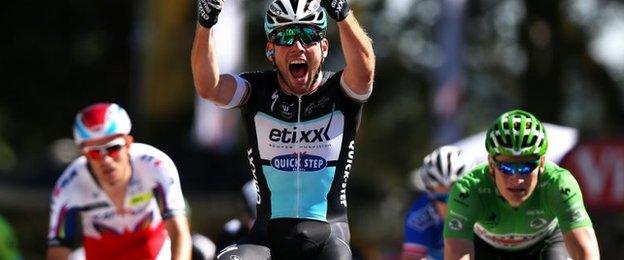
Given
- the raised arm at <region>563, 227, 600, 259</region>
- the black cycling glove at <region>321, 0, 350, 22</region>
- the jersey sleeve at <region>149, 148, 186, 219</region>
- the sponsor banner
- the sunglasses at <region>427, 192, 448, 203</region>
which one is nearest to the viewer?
the black cycling glove at <region>321, 0, 350, 22</region>

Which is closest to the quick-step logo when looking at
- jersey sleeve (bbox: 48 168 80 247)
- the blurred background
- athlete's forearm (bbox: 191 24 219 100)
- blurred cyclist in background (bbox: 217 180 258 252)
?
athlete's forearm (bbox: 191 24 219 100)

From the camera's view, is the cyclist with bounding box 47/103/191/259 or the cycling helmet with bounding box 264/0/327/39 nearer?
the cycling helmet with bounding box 264/0/327/39

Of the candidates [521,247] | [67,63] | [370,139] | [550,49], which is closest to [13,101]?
[67,63]

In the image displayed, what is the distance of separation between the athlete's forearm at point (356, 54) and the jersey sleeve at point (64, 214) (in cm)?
232

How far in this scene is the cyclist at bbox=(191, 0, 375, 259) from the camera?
772cm

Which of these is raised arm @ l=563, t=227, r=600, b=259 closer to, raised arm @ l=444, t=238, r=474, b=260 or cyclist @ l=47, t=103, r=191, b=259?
raised arm @ l=444, t=238, r=474, b=260

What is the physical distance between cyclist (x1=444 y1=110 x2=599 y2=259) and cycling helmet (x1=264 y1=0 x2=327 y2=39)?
139 centimetres

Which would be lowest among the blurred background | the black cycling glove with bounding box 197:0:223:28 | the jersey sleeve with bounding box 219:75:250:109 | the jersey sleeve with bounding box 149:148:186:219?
the blurred background

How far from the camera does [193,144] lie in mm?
23000

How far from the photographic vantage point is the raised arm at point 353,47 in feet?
24.7

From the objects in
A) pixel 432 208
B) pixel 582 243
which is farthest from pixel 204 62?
pixel 432 208

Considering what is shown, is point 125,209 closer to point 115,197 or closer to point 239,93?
point 115,197

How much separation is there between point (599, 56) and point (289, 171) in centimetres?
2267

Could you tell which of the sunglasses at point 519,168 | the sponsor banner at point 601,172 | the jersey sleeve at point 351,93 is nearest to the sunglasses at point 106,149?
the jersey sleeve at point 351,93
